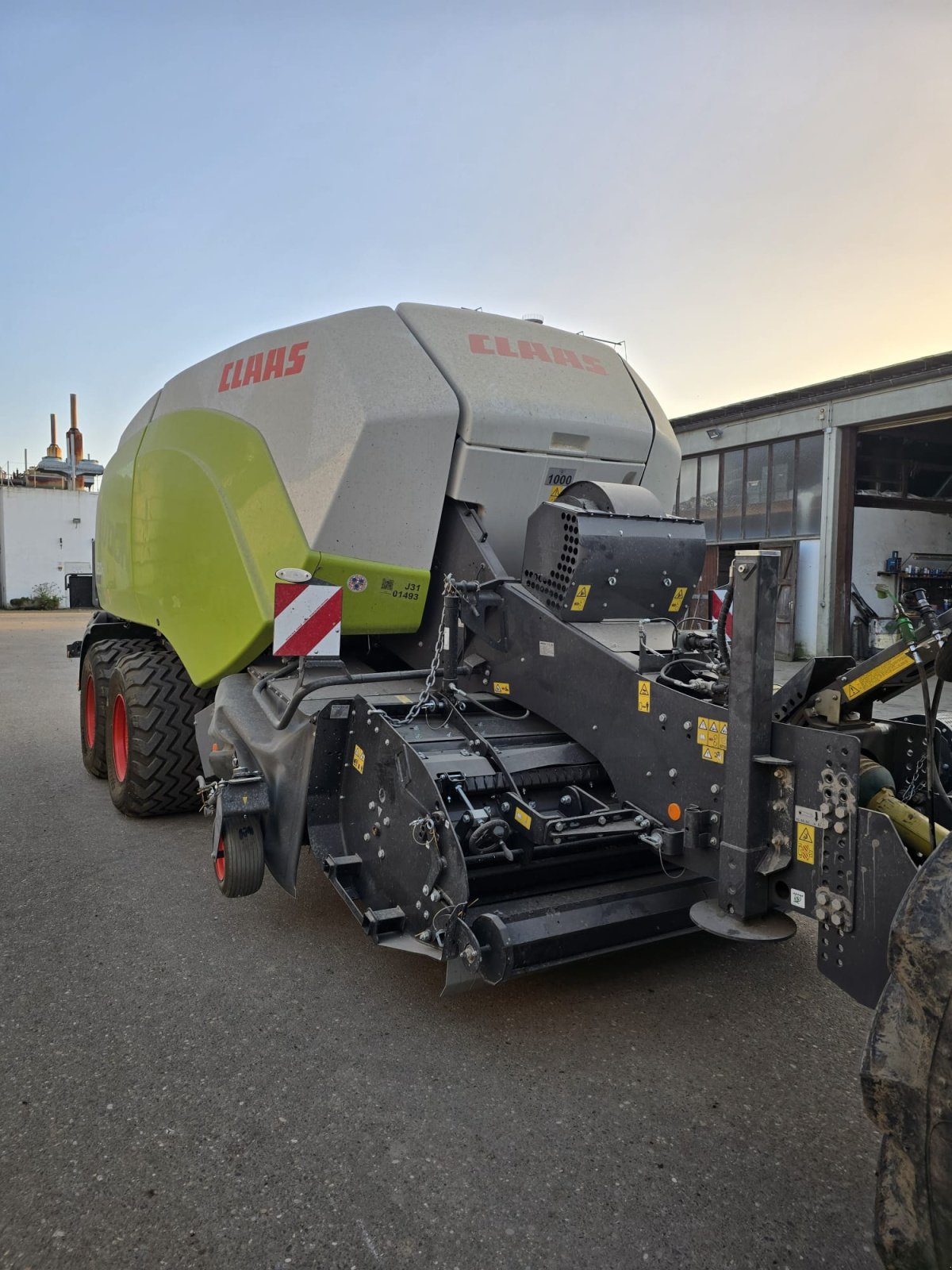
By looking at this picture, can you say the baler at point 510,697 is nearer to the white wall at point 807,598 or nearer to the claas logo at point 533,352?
the claas logo at point 533,352

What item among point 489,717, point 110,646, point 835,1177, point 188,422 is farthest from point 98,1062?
point 110,646

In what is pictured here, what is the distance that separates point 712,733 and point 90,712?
17.8 feet

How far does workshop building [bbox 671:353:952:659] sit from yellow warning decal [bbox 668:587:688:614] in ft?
37.6

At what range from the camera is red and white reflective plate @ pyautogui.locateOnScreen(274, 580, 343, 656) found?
13.2 feet

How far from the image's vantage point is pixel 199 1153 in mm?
2516

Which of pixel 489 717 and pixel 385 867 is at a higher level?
pixel 489 717

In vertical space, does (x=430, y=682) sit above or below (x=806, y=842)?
above

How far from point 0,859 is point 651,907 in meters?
3.62

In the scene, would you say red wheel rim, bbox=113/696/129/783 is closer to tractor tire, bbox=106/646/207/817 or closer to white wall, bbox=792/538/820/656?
tractor tire, bbox=106/646/207/817

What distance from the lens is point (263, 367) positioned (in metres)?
4.74

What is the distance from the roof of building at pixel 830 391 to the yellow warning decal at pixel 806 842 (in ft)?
46.3

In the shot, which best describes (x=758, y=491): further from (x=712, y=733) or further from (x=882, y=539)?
(x=712, y=733)

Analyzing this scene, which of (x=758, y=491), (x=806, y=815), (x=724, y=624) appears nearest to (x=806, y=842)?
(x=806, y=815)

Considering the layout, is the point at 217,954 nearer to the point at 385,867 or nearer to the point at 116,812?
the point at 385,867
